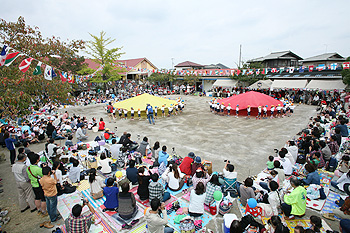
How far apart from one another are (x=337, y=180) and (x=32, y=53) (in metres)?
12.0

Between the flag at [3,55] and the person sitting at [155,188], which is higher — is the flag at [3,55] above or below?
above

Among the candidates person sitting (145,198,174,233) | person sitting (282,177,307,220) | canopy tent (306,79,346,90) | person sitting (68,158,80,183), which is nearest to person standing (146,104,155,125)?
person sitting (68,158,80,183)

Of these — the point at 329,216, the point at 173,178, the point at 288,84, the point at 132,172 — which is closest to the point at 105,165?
the point at 132,172

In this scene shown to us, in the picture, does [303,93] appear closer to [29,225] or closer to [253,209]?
[253,209]

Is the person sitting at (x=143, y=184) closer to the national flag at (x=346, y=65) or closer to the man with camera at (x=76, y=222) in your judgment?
the man with camera at (x=76, y=222)

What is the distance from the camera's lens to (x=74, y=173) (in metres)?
6.53

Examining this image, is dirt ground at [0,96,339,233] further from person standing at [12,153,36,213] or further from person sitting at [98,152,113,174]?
person sitting at [98,152,113,174]

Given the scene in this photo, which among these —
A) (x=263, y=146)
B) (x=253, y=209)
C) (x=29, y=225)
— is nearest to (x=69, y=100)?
(x=29, y=225)

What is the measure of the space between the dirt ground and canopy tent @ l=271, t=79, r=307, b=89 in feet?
22.5

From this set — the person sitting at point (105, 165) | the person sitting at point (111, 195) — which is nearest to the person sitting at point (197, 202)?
the person sitting at point (111, 195)

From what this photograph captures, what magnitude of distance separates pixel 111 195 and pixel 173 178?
1850 mm

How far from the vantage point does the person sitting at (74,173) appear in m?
6.46

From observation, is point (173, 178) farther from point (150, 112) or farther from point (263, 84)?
point (263, 84)

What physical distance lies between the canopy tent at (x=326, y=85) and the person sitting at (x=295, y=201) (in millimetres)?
19991
